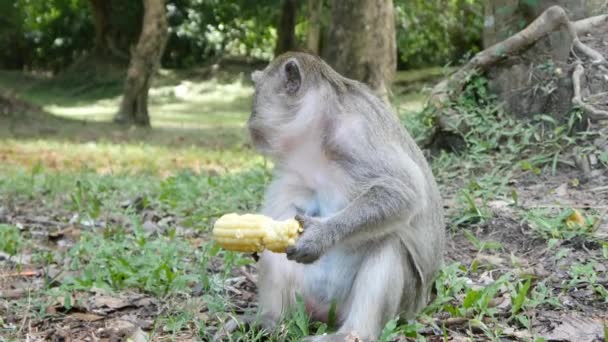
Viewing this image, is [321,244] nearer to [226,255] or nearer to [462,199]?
[226,255]

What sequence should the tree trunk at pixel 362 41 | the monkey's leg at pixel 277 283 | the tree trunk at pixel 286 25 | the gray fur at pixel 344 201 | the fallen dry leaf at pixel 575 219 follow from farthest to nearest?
1. the tree trunk at pixel 286 25
2. the tree trunk at pixel 362 41
3. the fallen dry leaf at pixel 575 219
4. the monkey's leg at pixel 277 283
5. the gray fur at pixel 344 201

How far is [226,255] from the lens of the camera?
446 cm

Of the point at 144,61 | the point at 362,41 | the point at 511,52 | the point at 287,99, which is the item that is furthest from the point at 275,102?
the point at 144,61

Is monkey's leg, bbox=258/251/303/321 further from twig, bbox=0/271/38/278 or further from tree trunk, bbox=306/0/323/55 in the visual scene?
tree trunk, bbox=306/0/323/55

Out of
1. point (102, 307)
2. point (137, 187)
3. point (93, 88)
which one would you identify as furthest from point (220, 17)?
point (102, 307)

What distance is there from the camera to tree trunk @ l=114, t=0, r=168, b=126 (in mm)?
12250

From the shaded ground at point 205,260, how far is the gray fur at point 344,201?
0.72ft

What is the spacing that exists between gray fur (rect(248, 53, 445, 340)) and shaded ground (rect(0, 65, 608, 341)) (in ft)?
0.72

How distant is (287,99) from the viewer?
3525 millimetres

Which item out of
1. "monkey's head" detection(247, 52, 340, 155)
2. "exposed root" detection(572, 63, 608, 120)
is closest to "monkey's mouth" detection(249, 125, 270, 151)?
"monkey's head" detection(247, 52, 340, 155)

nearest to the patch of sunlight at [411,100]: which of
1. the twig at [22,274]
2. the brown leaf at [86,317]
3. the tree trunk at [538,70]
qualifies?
the tree trunk at [538,70]

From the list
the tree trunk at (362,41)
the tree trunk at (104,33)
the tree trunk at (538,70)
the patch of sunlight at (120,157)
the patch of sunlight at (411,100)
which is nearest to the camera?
the tree trunk at (538,70)

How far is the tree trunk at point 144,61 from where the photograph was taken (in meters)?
12.2

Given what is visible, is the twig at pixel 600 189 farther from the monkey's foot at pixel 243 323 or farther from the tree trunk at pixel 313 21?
the tree trunk at pixel 313 21
